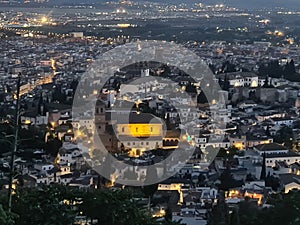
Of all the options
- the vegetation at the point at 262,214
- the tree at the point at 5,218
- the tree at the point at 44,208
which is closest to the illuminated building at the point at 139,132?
the vegetation at the point at 262,214

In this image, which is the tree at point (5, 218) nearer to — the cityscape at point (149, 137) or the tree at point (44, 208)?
the cityscape at point (149, 137)

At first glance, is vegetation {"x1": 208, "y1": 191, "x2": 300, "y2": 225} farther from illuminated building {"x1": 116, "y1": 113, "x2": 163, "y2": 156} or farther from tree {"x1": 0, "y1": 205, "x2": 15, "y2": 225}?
illuminated building {"x1": 116, "y1": 113, "x2": 163, "y2": 156}

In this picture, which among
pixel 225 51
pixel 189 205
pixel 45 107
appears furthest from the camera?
pixel 225 51

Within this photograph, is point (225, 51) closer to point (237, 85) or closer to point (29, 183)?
point (237, 85)

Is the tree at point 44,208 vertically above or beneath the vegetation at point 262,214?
above

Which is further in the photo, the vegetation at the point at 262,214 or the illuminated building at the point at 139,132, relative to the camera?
the illuminated building at the point at 139,132

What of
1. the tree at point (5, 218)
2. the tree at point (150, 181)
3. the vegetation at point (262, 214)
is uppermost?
the tree at point (5, 218)

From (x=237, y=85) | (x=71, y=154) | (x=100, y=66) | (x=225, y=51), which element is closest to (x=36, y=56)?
(x=100, y=66)

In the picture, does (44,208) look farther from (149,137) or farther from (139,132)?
(139,132)

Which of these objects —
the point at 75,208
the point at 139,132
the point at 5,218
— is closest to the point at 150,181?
the point at 139,132
